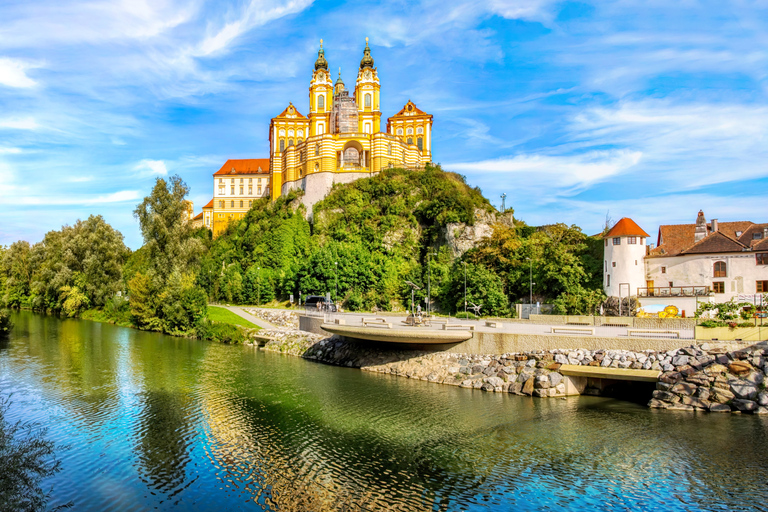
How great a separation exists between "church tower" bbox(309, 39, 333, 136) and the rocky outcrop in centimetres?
3101

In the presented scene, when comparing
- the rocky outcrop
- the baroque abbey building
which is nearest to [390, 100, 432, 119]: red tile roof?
the baroque abbey building

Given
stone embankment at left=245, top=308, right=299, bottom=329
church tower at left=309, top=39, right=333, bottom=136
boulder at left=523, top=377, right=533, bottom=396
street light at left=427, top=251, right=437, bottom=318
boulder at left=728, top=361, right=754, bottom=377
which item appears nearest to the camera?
boulder at left=728, top=361, right=754, bottom=377

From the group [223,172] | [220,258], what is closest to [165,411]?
[220,258]

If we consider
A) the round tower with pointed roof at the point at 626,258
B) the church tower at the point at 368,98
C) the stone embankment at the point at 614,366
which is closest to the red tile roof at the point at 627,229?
the round tower with pointed roof at the point at 626,258

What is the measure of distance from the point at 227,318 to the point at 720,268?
42.7m

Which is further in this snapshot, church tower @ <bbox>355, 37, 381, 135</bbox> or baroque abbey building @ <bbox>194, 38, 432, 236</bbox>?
church tower @ <bbox>355, 37, 381, 135</bbox>

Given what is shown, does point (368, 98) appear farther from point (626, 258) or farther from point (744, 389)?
point (744, 389)

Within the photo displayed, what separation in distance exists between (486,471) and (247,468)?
26.0ft

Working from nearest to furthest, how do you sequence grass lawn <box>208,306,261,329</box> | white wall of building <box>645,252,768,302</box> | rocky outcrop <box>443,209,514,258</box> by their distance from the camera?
white wall of building <box>645,252,768,302</box> → grass lawn <box>208,306,261,329</box> → rocky outcrop <box>443,209,514,258</box>

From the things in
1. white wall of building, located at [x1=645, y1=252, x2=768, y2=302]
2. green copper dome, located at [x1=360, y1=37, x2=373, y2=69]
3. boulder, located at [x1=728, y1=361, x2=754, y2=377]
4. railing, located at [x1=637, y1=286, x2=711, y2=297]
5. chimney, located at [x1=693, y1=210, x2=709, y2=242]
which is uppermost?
green copper dome, located at [x1=360, y1=37, x2=373, y2=69]

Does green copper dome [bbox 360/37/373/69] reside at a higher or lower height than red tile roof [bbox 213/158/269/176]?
higher

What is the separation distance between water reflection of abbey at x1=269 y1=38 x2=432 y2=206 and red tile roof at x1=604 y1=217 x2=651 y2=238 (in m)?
38.6

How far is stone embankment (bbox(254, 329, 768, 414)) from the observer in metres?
23.2

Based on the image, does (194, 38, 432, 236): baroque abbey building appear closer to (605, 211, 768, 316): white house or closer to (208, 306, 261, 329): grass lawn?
(208, 306, 261, 329): grass lawn
